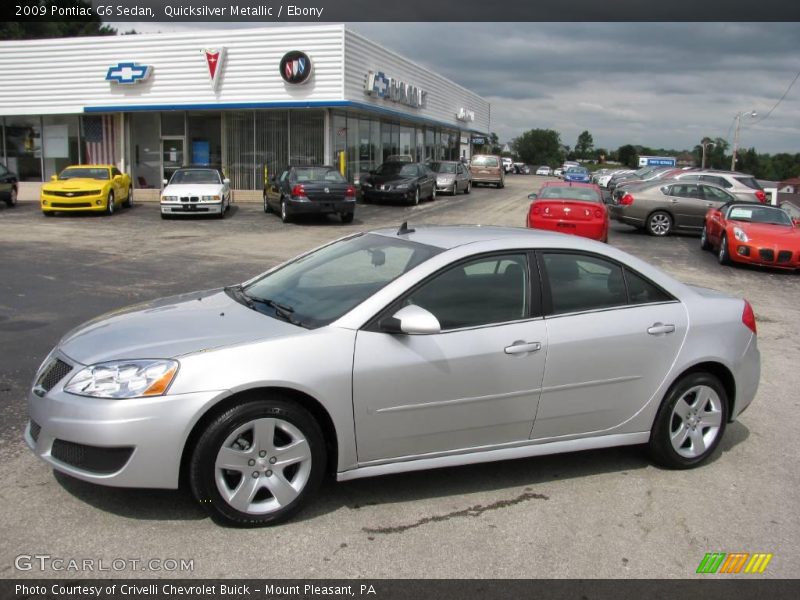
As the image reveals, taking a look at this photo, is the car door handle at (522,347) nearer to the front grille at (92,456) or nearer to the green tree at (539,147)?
the front grille at (92,456)

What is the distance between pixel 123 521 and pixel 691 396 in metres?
3.46

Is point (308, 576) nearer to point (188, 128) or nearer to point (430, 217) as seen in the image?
point (430, 217)

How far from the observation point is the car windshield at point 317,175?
70.2 feet

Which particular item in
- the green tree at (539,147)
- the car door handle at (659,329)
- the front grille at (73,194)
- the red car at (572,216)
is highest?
the green tree at (539,147)

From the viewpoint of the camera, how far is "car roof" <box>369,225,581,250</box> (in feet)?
14.7

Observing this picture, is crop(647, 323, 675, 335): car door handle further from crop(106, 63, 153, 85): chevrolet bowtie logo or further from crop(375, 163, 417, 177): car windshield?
crop(106, 63, 153, 85): chevrolet bowtie logo

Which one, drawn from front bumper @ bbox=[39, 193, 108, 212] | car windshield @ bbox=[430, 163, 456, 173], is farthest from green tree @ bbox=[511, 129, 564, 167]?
front bumper @ bbox=[39, 193, 108, 212]

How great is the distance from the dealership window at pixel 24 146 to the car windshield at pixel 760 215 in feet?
89.7

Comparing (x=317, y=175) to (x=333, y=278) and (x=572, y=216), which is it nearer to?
(x=572, y=216)

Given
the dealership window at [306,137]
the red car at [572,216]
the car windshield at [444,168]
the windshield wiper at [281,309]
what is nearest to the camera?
the windshield wiper at [281,309]

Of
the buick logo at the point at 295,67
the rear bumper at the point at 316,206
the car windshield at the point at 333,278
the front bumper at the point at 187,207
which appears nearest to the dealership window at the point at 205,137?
the buick logo at the point at 295,67

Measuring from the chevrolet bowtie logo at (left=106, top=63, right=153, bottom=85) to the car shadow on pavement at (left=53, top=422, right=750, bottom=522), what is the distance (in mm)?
27386
